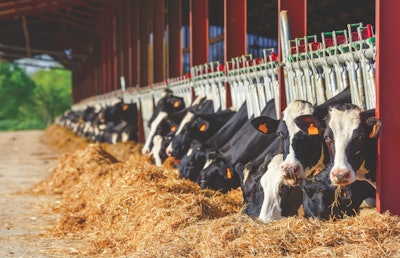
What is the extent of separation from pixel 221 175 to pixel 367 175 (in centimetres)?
346

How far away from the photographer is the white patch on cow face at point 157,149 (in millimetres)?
13508

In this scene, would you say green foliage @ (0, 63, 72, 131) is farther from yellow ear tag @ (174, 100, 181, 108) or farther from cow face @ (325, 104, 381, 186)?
cow face @ (325, 104, 381, 186)

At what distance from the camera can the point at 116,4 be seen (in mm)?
29156

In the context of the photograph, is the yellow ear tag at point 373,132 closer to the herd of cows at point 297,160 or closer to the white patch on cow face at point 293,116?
the herd of cows at point 297,160

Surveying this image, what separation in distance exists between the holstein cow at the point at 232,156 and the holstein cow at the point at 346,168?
91.0 inches

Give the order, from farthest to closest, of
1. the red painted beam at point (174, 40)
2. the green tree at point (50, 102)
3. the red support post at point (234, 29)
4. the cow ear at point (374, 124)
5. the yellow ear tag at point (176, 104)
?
the green tree at point (50, 102) → the red painted beam at point (174, 40) → the yellow ear tag at point (176, 104) → the red support post at point (234, 29) → the cow ear at point (374, 124)

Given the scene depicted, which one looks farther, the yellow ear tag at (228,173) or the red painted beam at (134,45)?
the red painted beam at (134,45)

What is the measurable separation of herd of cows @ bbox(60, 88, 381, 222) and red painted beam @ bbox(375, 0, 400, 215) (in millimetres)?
142

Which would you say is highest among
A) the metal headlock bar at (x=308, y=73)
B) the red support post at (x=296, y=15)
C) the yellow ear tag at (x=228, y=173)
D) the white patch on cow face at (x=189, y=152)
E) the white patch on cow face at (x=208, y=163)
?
the red support post at (x=296, y=15)

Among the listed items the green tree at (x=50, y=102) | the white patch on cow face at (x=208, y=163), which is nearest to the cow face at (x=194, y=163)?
the white patch on cow face at (x=208, y=163)

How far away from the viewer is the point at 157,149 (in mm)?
13695

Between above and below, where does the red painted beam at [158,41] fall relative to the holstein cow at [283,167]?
above

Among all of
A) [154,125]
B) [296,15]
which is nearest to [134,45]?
[154,125]

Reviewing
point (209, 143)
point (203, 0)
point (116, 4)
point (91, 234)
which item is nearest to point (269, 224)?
point (91, 234)
